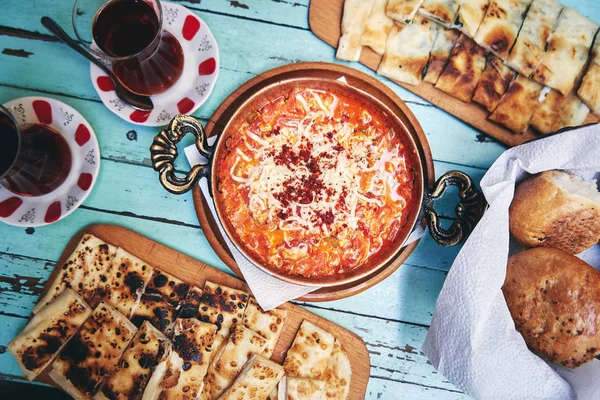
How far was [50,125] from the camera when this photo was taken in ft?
8.67

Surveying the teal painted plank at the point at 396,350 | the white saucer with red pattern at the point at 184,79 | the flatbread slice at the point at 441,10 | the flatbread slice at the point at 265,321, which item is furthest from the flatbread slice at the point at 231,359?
the flatbread slice at the point at 441,10

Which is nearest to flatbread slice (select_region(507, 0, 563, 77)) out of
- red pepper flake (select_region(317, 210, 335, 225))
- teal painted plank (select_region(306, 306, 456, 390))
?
red pepper flake (select_region(317, 210, 335, 225))

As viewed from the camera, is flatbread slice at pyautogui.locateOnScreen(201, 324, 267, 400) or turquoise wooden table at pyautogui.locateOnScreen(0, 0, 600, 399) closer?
flatbread slice at pyautogui.locateOnScreen(201, 324, 267, 400)

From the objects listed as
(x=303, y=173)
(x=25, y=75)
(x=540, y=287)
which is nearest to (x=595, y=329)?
(x=540, y=287)

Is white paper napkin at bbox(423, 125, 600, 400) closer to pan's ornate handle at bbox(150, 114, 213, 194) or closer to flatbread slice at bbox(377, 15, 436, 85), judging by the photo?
flatbread slice at bbox(377, 15, 436, 85)

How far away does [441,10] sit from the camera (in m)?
2.65

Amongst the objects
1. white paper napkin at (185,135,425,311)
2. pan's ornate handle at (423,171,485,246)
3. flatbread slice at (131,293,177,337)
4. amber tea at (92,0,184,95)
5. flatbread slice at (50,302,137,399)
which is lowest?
flatbread slice at (50,302,137,399)

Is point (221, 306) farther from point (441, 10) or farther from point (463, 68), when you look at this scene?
point (441, 10)

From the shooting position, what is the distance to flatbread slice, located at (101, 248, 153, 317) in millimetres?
2680

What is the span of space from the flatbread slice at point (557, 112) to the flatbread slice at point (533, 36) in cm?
23

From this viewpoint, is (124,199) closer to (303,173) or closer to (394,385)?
(303,173)

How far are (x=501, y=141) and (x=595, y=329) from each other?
3.97 feet

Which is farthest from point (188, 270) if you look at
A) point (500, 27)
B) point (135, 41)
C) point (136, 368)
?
point (500, 27)

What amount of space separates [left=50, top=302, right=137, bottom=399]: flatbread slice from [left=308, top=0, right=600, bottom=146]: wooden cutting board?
2.21m
